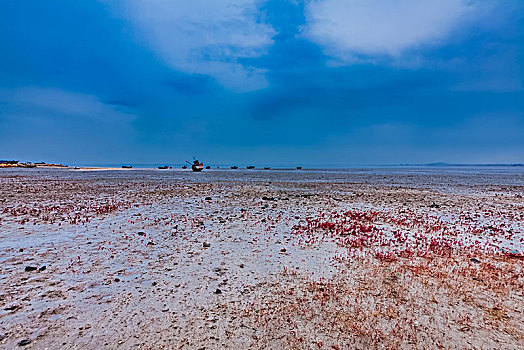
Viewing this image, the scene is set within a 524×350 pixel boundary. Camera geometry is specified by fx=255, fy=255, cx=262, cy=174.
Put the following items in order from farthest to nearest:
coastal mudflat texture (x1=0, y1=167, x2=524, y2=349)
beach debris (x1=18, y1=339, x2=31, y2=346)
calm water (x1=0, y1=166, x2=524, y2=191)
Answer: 1. calm water (x1=0, y1=166, x2=524, y2=191)
2. coastal mudflat texture (x1=0, y1=167, x2=524, y2=349)
3. beach debris (x1=18, y1=339, x2=31, y2=346)

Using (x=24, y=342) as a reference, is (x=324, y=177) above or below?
above

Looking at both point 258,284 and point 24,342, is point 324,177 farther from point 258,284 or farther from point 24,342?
point 24,342

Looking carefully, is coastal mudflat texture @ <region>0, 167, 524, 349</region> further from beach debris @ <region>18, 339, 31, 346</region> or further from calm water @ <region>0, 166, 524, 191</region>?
calm water @ <region>0, 166, 524, 191</region>

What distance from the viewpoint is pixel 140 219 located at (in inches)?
595

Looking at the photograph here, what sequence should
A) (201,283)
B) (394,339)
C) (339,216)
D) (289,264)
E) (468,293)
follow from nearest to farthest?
(394,339), (468,293), (201,283), (289,264), (339,216)

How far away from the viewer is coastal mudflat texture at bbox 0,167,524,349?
5.18 metres

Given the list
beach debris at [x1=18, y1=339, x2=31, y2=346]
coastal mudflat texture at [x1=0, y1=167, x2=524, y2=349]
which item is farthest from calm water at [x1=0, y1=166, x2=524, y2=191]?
beach debris at [x1=18, y1=339, x2=31, y2=346]

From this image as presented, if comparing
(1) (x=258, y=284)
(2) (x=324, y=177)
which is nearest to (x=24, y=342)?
(1) (x=258, y=284)

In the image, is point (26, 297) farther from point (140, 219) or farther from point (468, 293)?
point (468, 293)

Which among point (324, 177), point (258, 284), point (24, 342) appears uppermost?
point (324, 177)

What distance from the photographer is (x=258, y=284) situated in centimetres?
746

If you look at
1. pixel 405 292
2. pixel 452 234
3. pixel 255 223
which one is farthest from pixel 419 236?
pixel 255 223

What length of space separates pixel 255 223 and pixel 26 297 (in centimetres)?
1007

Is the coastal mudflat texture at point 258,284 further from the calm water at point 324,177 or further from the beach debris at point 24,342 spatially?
the calm water at point 324,177
